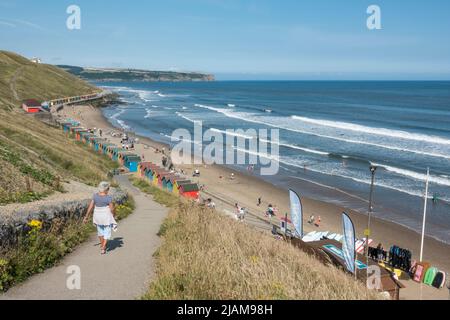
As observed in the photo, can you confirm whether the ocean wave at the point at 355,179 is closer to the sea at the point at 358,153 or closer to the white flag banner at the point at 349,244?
the sea at the point at 358,153

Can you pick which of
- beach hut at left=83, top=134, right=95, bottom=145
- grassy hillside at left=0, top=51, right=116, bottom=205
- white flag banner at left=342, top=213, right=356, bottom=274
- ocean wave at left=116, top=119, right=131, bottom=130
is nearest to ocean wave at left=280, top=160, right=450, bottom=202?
grassy hillside at left=0, top=51, right=116, bottom=205

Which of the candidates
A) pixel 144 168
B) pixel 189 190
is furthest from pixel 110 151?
pixel 189 190

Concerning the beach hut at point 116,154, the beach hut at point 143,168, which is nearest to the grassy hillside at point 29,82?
the beach hut at point 116,154

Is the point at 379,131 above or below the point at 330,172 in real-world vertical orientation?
above

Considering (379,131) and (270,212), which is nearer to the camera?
(270,212)

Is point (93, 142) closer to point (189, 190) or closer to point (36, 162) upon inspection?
point (189, 190)

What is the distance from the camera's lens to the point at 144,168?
29.0m

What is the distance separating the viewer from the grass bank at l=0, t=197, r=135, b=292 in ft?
19.2

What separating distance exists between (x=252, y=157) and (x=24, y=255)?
120 feet

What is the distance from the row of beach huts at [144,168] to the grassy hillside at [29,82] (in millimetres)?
34873

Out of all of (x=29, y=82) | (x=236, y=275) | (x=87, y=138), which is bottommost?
(x=87, y=138)

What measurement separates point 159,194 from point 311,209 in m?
11.9
